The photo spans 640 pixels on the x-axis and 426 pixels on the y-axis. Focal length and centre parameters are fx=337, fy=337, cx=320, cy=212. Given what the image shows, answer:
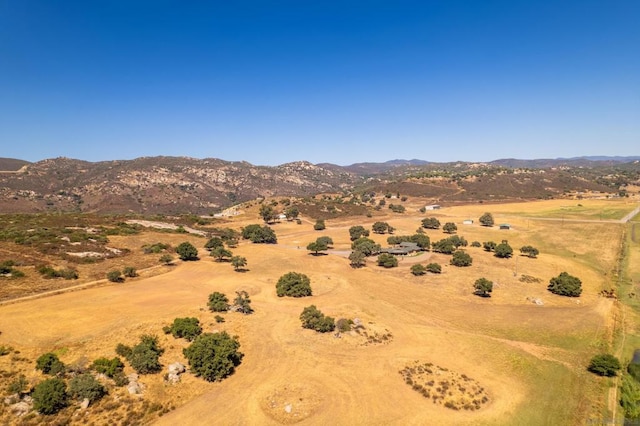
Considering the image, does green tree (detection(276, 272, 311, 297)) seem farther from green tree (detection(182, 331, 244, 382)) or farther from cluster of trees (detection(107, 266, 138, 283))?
cluster of trees (detection(107, 266, 138, 283))

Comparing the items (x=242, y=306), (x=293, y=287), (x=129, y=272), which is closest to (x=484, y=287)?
(x=293, y=287)

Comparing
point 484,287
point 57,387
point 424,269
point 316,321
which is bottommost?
point 424,269

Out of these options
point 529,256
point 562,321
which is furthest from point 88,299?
point 529,256

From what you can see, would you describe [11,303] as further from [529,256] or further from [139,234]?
[529,256]

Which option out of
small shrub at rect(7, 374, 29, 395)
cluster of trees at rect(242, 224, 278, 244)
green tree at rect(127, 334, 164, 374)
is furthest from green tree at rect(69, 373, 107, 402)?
cluster of trees at rect(242, 224, 278, 244)

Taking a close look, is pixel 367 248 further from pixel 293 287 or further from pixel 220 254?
pixel 220 254
